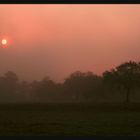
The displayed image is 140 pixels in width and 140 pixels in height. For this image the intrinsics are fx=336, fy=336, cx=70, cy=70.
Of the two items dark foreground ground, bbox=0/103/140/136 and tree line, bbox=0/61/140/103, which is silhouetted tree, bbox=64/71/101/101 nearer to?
tree line, bbox=0/61/140/103

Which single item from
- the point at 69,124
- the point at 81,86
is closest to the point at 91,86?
the point at 81,86

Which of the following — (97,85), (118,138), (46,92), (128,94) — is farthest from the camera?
(46,92)

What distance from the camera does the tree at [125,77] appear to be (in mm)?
27892

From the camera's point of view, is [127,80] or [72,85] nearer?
[127,80]

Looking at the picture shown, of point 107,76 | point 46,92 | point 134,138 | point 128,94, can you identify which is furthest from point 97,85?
point 134,138

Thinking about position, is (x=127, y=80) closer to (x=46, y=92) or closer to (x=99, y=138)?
(x=46, y=92)

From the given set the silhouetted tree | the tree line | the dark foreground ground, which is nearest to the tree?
the tree line

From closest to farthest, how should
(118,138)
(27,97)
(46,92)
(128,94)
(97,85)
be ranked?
(118,138)
(128,94)
(97,85)
(27,97)
(46,92)

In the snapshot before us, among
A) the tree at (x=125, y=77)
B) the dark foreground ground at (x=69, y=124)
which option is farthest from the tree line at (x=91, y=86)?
the dark foreground ground at (x=69, y=124)

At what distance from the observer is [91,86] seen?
100 ft

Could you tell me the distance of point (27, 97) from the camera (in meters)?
34.0

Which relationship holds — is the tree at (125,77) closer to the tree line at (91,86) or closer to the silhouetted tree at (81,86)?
the tree line at (91,86)

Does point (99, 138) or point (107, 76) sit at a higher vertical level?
point (107, 76)

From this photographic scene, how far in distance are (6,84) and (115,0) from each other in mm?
30010
